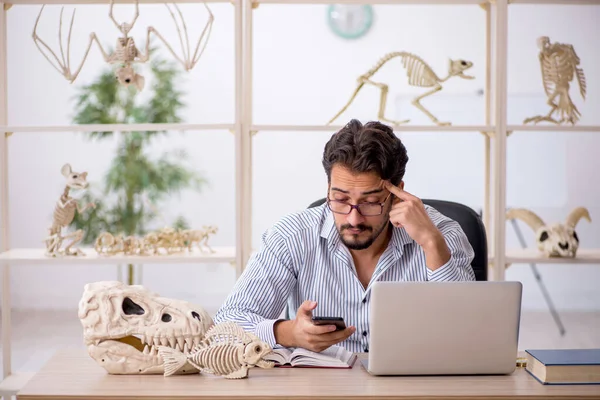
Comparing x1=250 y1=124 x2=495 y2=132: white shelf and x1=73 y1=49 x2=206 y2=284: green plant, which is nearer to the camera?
x1=250 y1=124 x2=495 y2=132: white shelf

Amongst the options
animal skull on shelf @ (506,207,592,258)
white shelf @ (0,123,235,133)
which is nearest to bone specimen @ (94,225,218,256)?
white shelf @ (0,123,235,133)

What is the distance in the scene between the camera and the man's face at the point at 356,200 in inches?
76.7

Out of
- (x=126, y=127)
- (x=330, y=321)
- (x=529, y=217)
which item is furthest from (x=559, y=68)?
(x=330, y=321)

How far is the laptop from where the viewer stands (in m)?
1.44

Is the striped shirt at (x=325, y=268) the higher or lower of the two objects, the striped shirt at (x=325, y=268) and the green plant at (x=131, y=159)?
the lower

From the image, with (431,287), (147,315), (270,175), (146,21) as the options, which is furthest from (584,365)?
(146,21)

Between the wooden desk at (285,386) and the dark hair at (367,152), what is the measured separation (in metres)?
0.61

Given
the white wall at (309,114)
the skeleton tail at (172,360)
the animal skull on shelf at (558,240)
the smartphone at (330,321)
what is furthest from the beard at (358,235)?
the white wall at (309,114)

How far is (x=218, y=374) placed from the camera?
57.8 inches

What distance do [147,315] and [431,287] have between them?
1.86ft

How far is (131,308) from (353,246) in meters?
0.66

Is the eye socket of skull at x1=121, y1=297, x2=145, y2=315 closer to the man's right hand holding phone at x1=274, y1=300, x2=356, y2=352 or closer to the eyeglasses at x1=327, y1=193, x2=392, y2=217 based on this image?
the man's right hand holding phone at x1=274, y1=300, x2=356, y2=352

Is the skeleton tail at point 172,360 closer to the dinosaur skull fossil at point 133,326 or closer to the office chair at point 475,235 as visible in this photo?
the dinosaur skull fossil at point 133,326

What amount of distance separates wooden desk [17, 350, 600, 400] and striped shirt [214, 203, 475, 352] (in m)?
0.51
